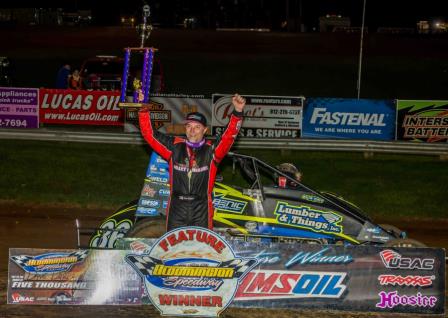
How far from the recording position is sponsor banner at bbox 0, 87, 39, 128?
1941cm

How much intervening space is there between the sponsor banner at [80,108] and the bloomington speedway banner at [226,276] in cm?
1320

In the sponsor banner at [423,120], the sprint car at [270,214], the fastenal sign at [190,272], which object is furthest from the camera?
the sponsor banner at [423,120]

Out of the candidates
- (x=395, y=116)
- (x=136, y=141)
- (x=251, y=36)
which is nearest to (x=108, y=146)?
(x=136, y=141)

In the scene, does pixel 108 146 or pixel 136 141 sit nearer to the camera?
pixel 136 141

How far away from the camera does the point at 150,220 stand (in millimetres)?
7828

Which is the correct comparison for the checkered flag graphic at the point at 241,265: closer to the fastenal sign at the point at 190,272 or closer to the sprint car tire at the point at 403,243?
the fastenal sign at the point at 190,272

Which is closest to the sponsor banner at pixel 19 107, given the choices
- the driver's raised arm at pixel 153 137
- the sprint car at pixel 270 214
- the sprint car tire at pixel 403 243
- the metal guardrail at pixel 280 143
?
the metal guardrail at pixel 280 143

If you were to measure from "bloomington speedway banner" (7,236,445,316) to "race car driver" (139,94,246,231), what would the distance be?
0.28 metres

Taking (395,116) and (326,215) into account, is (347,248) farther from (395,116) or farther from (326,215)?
(395,116)

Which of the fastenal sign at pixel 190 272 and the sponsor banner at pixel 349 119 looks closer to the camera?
the fastenal sign at pixel 190 272

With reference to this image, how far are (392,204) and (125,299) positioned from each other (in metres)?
8.55

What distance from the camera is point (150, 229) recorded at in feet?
25.5

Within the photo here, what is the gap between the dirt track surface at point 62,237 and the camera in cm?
710

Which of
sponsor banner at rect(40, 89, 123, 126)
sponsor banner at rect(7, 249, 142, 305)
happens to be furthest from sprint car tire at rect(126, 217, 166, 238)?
sponsor banner at rect(40, 89, 123, 126)
